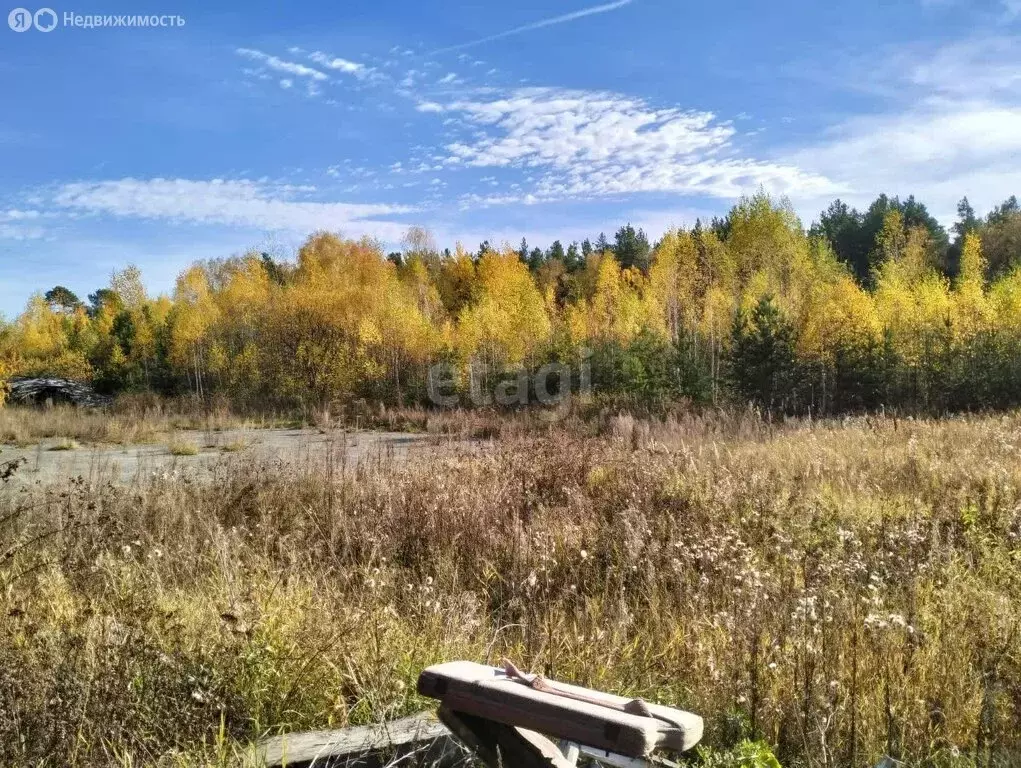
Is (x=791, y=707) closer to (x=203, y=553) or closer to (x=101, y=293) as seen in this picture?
(x=203, y=553)

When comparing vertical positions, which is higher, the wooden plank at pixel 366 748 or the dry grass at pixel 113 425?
the wooden plank at pixel 366 748

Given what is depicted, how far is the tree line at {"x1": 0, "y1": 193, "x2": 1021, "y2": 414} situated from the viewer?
2597cm

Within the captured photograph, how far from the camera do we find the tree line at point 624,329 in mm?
25969

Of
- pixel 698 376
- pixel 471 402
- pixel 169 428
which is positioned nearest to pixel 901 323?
pixel 698 376

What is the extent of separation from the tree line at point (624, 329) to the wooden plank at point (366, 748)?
1218cm

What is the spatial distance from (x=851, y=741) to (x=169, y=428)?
21303mm

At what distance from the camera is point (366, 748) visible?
2.62 m

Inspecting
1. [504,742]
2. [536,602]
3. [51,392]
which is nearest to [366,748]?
[504,742]

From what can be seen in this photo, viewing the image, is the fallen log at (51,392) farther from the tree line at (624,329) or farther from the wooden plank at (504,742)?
the wooden plank at (504,742)

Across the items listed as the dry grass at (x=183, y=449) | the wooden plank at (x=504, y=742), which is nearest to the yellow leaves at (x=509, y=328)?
the dry grass at (x=183, y=449)

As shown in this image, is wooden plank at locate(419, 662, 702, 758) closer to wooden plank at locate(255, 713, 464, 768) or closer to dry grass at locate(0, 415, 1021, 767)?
wooden plank at locate(255, 713, 464, 768)

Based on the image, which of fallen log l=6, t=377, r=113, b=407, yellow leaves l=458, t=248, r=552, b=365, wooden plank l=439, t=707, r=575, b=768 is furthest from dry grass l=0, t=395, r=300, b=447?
wooden plank l=439, t=707, r=575, b=768

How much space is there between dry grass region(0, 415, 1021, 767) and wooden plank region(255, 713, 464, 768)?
16 centimetres

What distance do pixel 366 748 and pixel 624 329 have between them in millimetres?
32500
